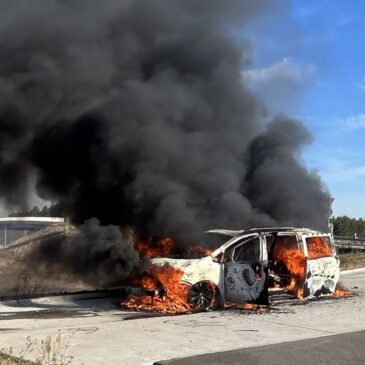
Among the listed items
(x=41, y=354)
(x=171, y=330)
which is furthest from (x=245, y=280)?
(x=41, y=354)

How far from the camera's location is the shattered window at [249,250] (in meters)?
10.2

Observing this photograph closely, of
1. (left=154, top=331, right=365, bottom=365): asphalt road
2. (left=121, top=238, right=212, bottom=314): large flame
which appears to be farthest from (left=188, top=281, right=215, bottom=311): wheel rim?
(left=154, top=331, right=365, bottom=365): asphalt road

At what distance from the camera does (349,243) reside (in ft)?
115

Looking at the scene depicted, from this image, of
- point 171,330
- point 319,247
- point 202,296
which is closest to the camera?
point 171,330

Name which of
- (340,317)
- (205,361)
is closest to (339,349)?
(205,361)

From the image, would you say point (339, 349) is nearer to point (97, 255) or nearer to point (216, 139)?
point (97, 255)

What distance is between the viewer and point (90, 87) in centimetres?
1295

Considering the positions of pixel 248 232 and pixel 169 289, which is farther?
pixel 248 232

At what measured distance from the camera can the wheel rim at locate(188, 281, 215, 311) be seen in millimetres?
9633

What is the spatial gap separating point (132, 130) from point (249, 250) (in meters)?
4.04

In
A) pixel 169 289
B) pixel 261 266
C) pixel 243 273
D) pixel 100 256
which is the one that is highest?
pixel 100 256

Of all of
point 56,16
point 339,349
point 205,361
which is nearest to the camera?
point 205,361

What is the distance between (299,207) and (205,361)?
7902mm

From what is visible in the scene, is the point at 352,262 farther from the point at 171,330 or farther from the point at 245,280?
the point at 171,330
